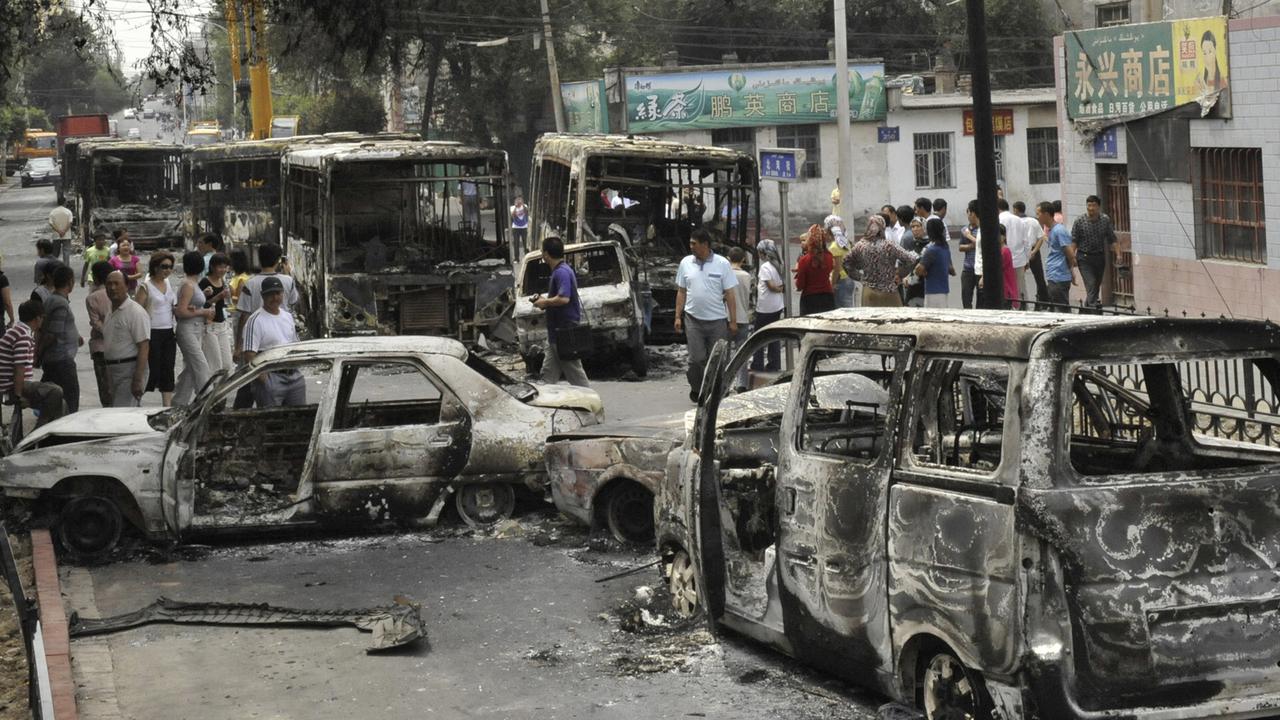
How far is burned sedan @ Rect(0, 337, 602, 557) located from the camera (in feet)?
33.7

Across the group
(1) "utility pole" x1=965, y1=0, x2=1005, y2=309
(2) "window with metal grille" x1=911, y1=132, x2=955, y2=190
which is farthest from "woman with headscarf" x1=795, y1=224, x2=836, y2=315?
(2) "window with metal grille" x1=911, y1=132, x2=955, y2=190

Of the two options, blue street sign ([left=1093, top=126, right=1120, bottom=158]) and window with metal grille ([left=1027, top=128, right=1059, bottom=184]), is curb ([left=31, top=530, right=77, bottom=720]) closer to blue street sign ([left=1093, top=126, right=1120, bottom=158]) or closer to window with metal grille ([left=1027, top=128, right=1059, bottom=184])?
blue street sign ([left=1093, top=126, right=1120, bottom=158])

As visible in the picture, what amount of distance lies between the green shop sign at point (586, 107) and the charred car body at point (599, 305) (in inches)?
1128

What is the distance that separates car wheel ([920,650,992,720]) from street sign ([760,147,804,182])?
12745mm

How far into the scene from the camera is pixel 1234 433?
9836mm

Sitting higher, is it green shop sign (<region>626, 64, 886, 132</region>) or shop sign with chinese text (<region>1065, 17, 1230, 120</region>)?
green shop sign (<region>626, 64, 886, 132</region>)

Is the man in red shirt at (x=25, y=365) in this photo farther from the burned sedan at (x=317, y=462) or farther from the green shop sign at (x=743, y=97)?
the green shop sign at (x=743, y=97)

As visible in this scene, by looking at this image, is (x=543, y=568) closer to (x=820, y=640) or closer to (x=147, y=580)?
(x=147, y=580)

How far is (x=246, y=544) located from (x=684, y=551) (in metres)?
3.73

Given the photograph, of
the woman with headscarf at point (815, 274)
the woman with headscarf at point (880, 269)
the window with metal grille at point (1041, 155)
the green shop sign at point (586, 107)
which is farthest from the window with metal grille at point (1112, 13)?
the woman with headscarf at point (815, 274)

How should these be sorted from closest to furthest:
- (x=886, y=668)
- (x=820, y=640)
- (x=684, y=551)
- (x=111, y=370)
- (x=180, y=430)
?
(x=886, y=668)
(x=820, y=640)
(x=684, y=551)
(x=180, y=430)
(x=111, y=370)

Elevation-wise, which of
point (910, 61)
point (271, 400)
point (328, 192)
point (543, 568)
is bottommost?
point (543, 568)

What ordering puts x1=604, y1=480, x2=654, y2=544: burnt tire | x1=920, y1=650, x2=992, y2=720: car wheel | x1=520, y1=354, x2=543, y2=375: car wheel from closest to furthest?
1. x1=920, y1=650, x2=992, y2=720: car wheel
2. x1=604, y1=480, x2=654, y2=544: burnt tire
3. x1=520, y1=354, x2=543, y2=375: car wheel

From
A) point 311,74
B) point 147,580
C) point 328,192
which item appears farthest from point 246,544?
point 311,74
